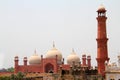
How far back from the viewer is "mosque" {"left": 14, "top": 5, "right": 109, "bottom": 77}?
38.3 metres

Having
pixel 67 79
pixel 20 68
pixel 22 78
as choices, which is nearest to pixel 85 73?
pixel 67 79

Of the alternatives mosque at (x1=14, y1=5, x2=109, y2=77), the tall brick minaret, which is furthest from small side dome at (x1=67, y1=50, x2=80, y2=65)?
the tall brick minaret

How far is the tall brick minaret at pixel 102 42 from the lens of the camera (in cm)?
3825

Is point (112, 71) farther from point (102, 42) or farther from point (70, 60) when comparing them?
point (70, 60)

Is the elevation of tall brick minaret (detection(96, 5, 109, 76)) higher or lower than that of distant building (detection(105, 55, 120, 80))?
higher

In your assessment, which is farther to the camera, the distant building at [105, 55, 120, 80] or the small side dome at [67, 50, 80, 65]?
the small side dome at [67, 50, 80, 65]

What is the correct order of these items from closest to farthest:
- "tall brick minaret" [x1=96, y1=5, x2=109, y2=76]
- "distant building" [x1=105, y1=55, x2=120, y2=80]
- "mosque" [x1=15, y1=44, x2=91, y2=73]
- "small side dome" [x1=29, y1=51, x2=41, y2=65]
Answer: "distant building" [x1=105, y1=55, x2=120, y2=80]
"tall brick minaret" [x1=96, y1=5, x2=109, y2=76]
"mosque" [x1=15, y1=44, x2=91, y2=73]
"small side dome" [x1=29, y1=51, x2=41, y2=65]

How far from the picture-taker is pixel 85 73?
1390 inches

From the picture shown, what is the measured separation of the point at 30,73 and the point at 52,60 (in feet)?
11.5

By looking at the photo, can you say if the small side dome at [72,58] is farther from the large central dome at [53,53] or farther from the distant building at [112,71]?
the distant building at [112,71]

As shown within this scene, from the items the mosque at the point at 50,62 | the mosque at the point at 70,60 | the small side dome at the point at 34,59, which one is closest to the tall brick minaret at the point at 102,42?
the mosque at the point at 70,60

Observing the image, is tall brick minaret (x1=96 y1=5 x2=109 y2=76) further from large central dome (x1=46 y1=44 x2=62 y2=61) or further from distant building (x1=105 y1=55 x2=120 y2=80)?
large central dome (x1=46 y1=44 x2=62 y2=61)

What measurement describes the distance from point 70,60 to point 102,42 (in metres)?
10.1

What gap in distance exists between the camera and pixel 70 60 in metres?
47.8
